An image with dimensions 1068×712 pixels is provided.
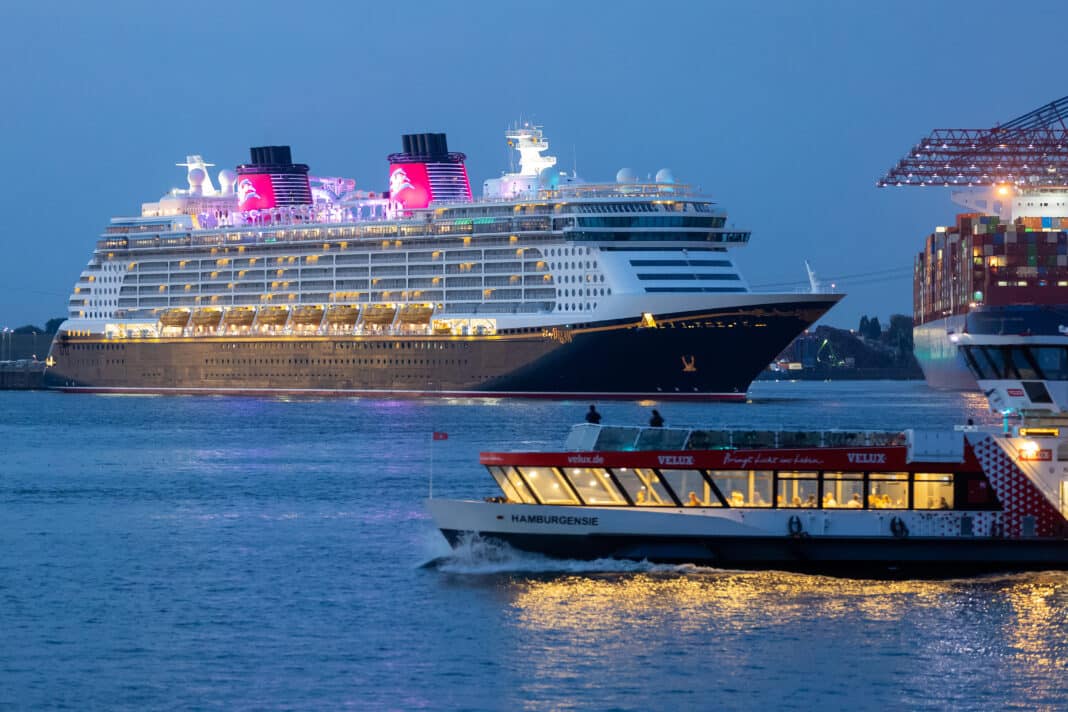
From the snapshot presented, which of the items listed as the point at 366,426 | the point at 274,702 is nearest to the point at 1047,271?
the point at 366,426

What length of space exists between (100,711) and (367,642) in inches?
185

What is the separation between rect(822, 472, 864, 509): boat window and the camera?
99.0ft

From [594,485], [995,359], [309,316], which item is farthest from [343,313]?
[995,359]

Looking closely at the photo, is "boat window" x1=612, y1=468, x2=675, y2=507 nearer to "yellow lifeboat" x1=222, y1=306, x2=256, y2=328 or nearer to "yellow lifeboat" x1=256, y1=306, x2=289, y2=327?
"yellow lifeboat" x1=256, y1=306, x2=289, y2=327

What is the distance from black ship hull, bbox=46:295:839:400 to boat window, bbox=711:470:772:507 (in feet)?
215

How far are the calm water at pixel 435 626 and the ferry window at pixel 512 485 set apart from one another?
94cm

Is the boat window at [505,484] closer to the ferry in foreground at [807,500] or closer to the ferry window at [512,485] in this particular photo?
the ferry window at [512,485]

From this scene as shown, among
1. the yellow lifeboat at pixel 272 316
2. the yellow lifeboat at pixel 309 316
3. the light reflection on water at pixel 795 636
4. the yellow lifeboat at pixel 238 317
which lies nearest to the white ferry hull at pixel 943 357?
the yellow lifeboat at pixel 309 316

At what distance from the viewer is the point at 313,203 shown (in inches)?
4919

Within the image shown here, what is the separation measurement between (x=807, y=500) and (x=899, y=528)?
4.92 feet

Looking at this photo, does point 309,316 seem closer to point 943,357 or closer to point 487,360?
point 487,360

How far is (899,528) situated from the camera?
30.0m

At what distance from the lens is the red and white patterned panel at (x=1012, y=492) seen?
97.9ft

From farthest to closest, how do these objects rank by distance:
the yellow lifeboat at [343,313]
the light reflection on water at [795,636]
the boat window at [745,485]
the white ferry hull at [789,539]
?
the yellow lifeboat at [343,313]
the boat window at [745,485]
the white ferry hull at [789,539]
the light reflection on water at [795,636]
